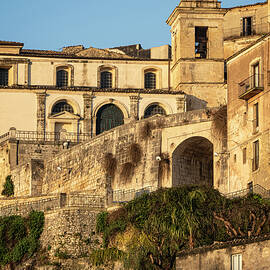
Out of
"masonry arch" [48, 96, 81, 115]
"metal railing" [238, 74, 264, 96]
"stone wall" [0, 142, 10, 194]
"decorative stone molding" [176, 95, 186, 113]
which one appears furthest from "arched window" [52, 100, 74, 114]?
"metal railing" [238, 74, 264, 96]

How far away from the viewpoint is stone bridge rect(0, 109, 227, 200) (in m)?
49.3

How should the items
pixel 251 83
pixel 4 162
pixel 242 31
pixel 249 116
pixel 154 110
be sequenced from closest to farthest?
pixel 251 83 → pixel 249 116 → pixel 4 162 → pixel 154 110 → pixel 242 31

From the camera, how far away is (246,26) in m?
67.8

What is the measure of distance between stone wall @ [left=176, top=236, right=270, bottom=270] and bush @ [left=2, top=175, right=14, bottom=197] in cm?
2784

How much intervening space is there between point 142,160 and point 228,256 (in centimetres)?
2295

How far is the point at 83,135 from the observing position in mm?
62219

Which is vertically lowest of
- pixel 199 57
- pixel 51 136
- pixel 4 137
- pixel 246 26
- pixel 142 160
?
pixel 142 160

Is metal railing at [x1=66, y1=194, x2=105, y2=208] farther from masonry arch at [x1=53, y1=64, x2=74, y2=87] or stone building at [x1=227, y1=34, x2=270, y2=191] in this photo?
masonry arch at [x1=53, y1=64, x2=74, y2=87]

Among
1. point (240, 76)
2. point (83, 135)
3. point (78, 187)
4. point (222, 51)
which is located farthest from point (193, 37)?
point (240, 76)

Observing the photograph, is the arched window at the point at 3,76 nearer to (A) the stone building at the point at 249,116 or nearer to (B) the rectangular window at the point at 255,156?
(A) the stone building at the point at 249,116

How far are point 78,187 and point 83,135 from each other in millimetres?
8640

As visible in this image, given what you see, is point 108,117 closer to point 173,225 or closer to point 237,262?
point 173,225

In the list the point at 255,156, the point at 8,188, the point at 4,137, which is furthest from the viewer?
the point at 4,137

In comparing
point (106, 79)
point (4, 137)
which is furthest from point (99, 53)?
point (4, 137)
